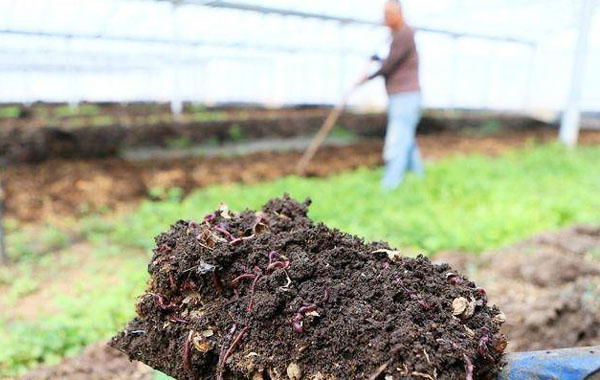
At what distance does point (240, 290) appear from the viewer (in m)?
2.02

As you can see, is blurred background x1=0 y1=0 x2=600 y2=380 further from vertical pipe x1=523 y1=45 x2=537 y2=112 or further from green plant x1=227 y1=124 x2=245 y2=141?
vertical pipe x1=523 y1=45 x2=537 y2=112

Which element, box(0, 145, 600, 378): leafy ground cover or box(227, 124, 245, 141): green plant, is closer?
box(0, 145, 600, 378): leafy ground cover

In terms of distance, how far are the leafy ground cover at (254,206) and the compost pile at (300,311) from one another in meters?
1.95

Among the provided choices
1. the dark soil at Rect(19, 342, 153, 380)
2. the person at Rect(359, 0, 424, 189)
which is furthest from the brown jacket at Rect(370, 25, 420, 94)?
the dark soil at Rect(19, 342, 153, 380)

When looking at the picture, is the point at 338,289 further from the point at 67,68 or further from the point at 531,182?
the point at 67,68

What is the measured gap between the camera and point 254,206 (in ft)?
21.7

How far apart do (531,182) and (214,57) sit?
46.0 feet

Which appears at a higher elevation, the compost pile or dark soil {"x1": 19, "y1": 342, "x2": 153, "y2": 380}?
the compost pile

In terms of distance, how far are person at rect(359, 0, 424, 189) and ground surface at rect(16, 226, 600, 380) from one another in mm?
2742

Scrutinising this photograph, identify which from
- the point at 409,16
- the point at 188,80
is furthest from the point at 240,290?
the point at 188,80

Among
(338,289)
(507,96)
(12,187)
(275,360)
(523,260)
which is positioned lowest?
(507,96)

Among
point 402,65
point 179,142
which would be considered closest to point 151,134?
point 179,142

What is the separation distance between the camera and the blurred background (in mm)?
4309

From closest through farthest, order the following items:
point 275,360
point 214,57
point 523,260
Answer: point 275,360
point 523,260
point 214,57
